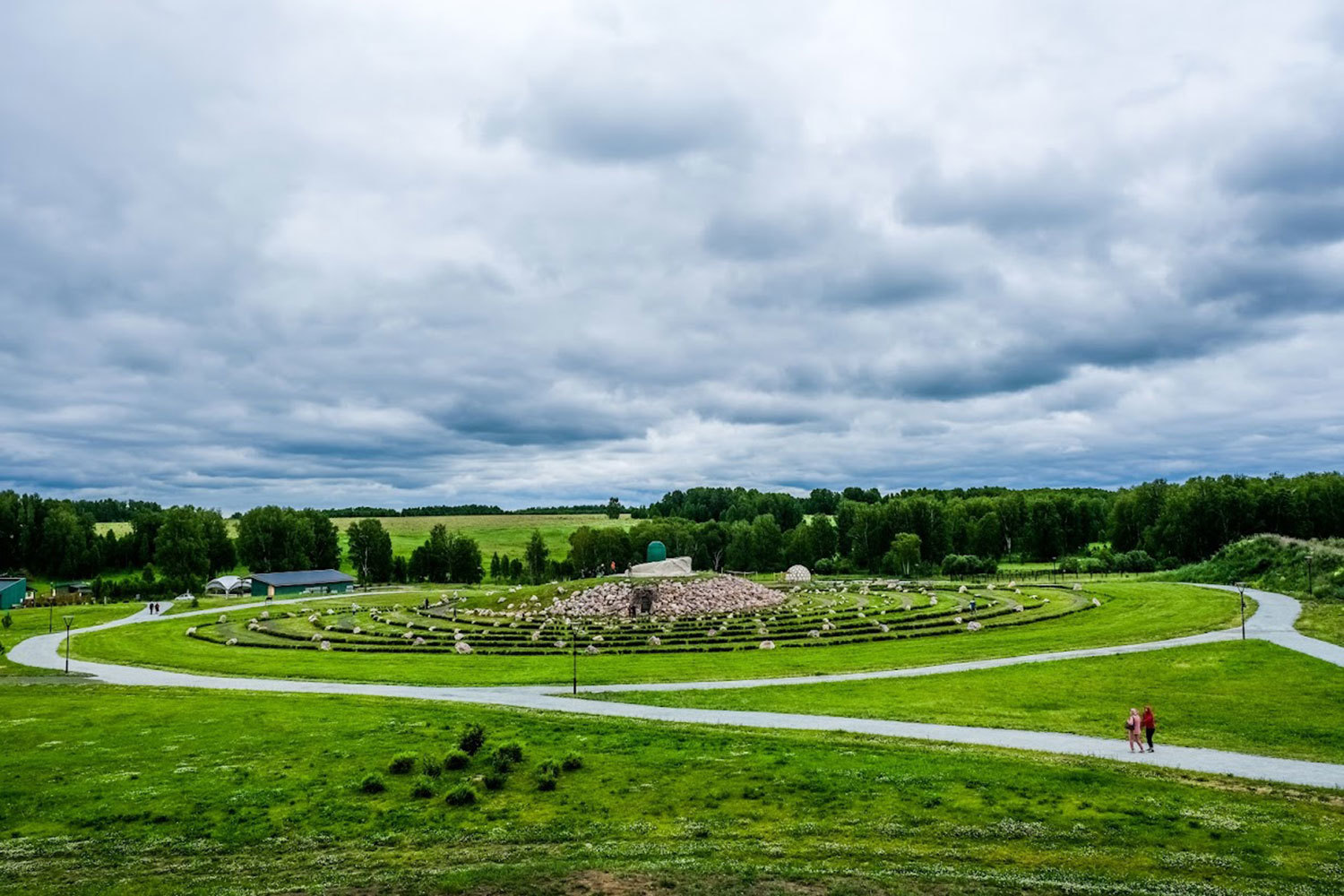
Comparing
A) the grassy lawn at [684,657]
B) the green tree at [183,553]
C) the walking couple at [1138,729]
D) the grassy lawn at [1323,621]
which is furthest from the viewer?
the green tree at [183,553]

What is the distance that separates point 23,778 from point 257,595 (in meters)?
107

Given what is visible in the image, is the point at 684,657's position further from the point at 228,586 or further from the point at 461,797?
the point at 228,586

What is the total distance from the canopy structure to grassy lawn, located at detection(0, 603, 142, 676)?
17.6m

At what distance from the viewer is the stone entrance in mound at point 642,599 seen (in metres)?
89.7

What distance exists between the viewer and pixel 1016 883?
17.2 meters

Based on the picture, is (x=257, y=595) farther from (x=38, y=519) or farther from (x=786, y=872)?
(x=786, y=872)

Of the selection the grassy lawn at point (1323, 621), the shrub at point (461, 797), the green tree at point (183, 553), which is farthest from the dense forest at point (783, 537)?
the shrub at point (461, 797)

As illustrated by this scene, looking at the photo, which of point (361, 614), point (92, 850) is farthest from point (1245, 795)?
point (361, 614)

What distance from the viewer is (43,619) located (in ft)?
291

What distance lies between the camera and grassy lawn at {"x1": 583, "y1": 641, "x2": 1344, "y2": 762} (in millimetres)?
30656

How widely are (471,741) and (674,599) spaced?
210 feet

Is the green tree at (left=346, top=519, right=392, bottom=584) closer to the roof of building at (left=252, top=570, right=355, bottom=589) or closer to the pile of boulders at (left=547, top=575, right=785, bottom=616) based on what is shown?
the roof of building at (left=252, top=570, right=355, bottom=589)

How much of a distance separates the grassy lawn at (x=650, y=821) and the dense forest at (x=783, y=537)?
103 meters

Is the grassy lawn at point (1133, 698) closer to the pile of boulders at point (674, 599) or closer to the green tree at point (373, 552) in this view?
the pile of boulders at point (674, 599)
